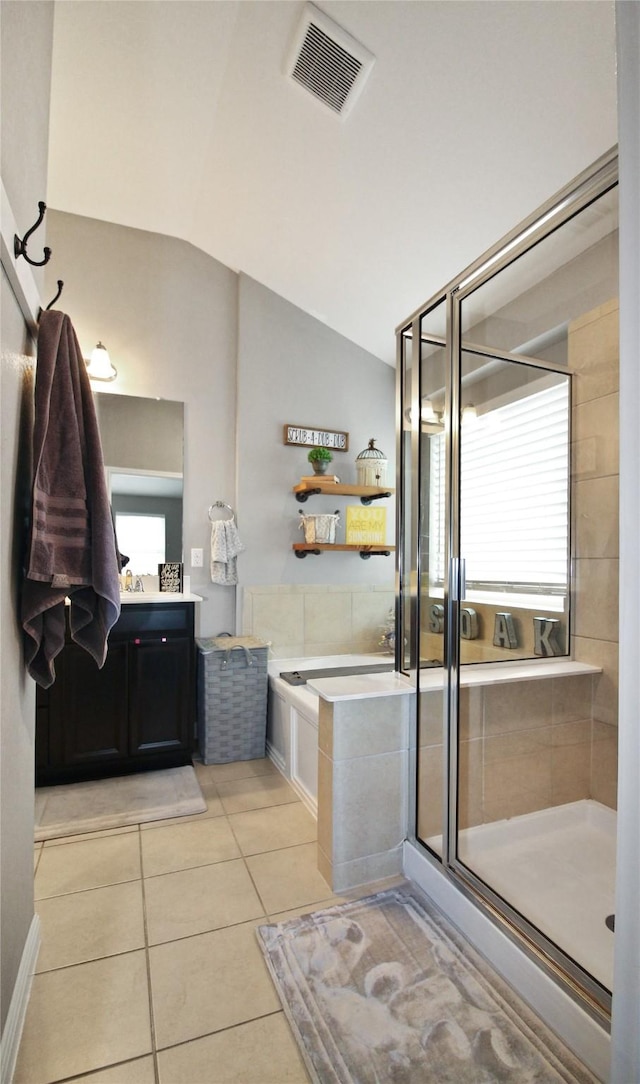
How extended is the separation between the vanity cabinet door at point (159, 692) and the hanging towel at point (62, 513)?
48.5 inches

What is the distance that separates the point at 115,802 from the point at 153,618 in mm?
863

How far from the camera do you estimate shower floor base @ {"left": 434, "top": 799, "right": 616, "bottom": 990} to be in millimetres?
1370

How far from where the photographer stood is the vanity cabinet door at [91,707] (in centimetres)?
242

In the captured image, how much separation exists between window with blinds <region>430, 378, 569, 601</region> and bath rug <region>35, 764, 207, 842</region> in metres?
1.61

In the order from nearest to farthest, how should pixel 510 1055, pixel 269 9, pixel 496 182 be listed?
1. pixel 510 1055
2. pixel 269 9
3. pixel 496 182

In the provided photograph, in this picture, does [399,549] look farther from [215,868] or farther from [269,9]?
[269,9]

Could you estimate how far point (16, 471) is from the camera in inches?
46.9

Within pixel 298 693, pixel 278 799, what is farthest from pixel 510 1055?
pixel 298 693

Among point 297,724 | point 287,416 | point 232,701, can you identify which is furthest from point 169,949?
point 287,416

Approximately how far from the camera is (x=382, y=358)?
11.8ft

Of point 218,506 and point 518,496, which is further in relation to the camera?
point 218,506

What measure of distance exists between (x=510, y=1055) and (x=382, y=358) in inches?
138

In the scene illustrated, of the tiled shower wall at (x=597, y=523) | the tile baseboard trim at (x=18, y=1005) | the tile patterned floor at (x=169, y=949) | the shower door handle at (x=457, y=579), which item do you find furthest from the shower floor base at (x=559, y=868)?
the tile baseboard trim at (x=18, y=1005)

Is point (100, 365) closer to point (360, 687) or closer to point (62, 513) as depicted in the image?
point (62, 513)
